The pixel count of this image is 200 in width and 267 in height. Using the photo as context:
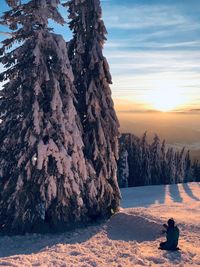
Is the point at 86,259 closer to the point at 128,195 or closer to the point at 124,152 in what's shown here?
the point at 128,195

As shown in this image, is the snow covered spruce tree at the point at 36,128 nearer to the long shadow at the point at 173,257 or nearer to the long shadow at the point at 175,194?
the long shadow at the point at 173,257

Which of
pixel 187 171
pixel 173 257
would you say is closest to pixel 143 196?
pixel 173 257

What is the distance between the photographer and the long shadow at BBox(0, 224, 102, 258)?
688 inches

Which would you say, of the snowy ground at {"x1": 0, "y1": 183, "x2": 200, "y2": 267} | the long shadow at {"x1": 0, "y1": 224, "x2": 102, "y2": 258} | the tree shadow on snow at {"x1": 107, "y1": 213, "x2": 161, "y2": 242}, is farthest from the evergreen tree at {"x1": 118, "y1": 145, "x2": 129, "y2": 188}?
the long shadow at {"x1": 0, "y1": 224, "x2": 102, "y2": 258}

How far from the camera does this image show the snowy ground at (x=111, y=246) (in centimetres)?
1435

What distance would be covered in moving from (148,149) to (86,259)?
70650 millimetres

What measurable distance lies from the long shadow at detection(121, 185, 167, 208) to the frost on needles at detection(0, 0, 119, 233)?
19.9m

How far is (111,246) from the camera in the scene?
17.3 meters

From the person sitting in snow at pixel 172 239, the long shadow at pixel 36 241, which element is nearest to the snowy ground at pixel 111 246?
the long shadow at pixel 36 241

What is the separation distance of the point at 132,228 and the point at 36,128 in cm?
792

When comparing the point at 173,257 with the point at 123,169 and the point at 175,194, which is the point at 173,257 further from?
the point at 123,169

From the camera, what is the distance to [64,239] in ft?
62.6

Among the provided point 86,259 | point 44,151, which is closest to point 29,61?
point 44,151

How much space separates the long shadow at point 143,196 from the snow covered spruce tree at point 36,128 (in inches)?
790
